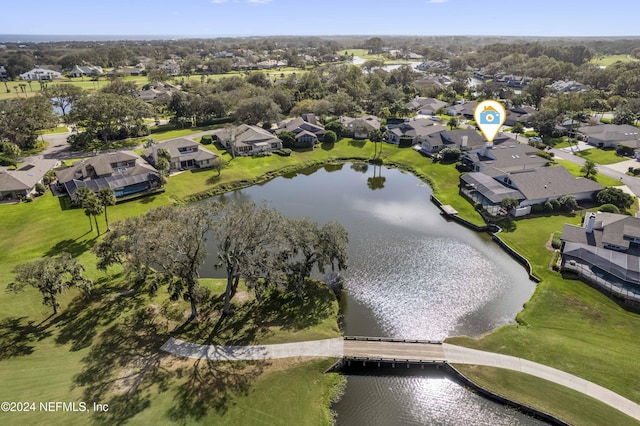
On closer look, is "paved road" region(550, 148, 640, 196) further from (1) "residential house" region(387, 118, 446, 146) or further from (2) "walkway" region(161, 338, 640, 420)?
(2) "walkway" region(161, 338, 640, 420)

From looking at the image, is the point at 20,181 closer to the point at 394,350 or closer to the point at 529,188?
the point at 394,350

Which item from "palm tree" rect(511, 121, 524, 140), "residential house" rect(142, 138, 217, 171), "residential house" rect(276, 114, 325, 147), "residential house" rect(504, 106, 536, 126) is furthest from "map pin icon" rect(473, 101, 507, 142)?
"residential house" rect(142, 138, 217, 171)

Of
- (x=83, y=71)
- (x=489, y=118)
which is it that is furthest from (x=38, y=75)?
(x=489, y=118)

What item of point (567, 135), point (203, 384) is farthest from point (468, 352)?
point (567, 135)

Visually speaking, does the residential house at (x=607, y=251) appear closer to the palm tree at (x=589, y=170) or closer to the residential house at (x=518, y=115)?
the palm tree at (x=589, y=170)

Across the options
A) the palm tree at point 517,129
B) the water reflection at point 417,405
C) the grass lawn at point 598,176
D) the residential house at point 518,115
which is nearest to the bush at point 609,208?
A: the grass lawn at point 598,176

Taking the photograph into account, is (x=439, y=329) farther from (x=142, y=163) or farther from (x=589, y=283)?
(x=142, y=163)
